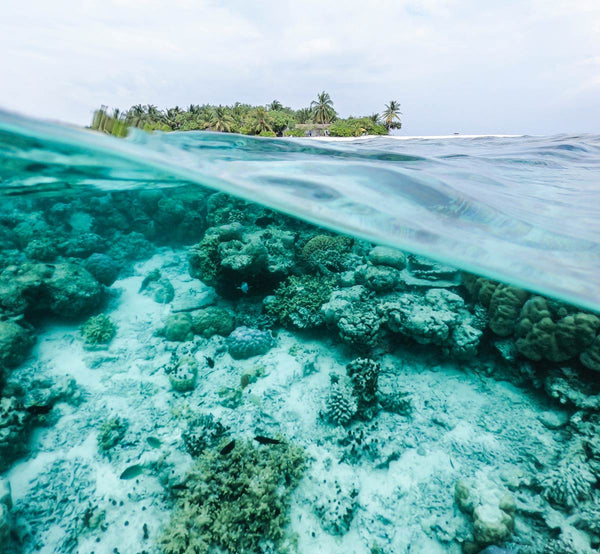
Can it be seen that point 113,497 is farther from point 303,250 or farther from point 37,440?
point 303,250

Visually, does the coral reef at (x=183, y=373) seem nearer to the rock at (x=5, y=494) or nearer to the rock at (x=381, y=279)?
the rock at (x=5, y=494)

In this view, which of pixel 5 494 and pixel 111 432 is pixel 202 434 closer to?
pixel 111 432

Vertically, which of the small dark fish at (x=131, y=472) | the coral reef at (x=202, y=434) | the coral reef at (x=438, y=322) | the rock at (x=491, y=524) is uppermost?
the coral reef at (x=438, y=322)

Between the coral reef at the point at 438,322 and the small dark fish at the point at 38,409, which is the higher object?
the coral reef at the point at 438,322

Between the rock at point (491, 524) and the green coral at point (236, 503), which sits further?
the green coral at point (236, 503)

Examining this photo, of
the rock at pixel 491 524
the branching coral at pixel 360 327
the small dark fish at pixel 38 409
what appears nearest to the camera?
the rock at pixel 491 524

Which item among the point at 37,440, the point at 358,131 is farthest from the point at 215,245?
the point at 358,131

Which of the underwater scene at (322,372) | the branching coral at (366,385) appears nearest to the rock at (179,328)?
the underwater scene at (322,372)
